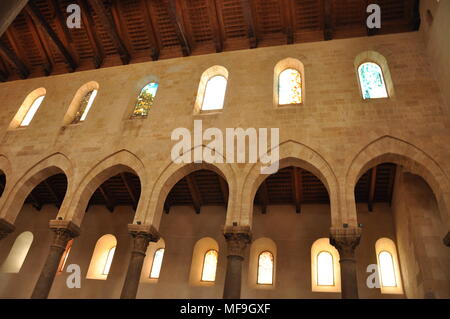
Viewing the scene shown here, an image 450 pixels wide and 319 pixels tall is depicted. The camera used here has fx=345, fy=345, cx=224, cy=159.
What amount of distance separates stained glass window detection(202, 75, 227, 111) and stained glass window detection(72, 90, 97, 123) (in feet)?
14.0

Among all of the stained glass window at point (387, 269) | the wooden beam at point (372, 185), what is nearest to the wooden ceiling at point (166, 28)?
the wooden beam at point (372, 185)

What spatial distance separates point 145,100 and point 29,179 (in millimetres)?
4434

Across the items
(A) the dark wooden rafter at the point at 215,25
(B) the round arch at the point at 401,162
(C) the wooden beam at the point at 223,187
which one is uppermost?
(A) the dark wooden rafter at the point at 215,25

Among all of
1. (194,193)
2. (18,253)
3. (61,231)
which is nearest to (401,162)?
(194,193)

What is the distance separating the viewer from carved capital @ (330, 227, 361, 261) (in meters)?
7.50

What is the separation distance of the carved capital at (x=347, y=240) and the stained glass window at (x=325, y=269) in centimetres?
438

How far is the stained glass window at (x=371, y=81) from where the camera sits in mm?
10047

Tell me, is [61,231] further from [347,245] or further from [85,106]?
[347,245]

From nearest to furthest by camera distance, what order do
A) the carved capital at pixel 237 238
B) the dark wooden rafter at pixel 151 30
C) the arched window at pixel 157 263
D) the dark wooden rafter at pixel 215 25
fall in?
the carved capital at pixel 237 238 < the dark wooden rafter at pixel 215 25 < the dark wooden rafter at pixel 151 30 < the arched window at pixel 157 263

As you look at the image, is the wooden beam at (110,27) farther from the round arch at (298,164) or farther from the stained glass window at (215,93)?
the round arch at (298,164)

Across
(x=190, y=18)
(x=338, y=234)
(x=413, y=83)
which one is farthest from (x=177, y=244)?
(x=413, y=83)

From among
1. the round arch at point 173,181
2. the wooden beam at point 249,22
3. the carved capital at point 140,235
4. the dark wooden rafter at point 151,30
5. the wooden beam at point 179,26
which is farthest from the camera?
the dark wooden rafter at point 151,30

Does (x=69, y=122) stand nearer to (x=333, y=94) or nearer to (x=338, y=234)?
(x=333, y=94)

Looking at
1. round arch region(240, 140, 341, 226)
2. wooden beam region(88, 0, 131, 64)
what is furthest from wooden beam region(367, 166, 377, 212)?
wooden beam region(88, 0, 131, 64)
